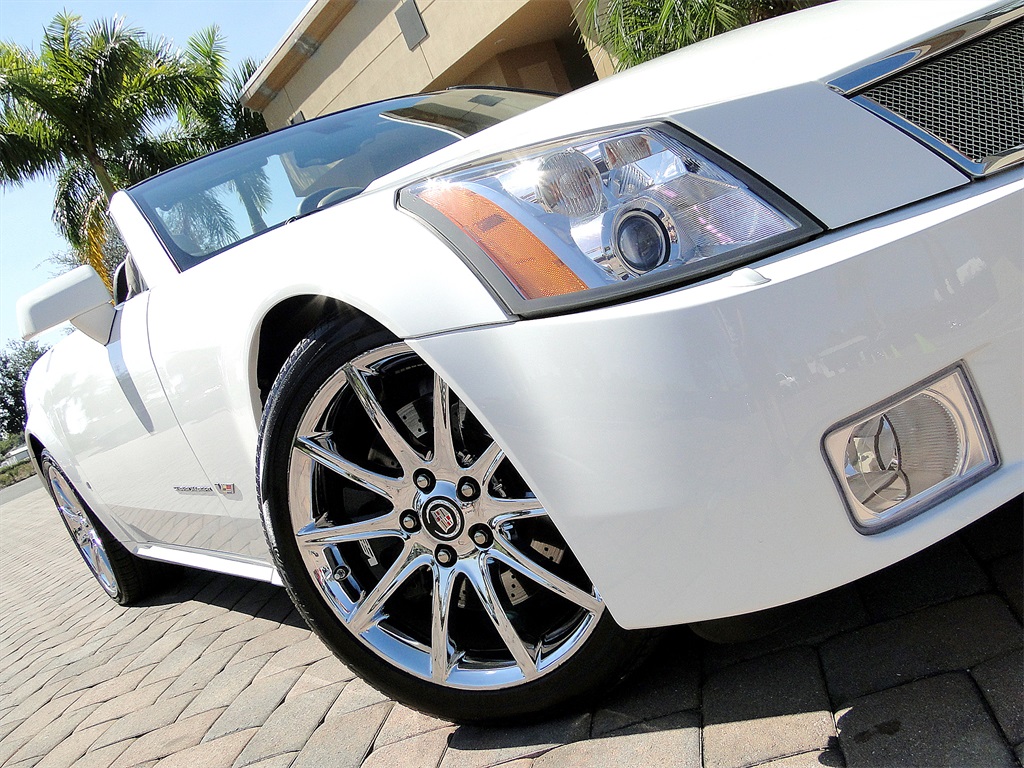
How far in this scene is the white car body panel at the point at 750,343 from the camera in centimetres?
128

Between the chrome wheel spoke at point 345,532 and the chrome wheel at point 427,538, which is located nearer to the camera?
the chrome wheel at point 427,538

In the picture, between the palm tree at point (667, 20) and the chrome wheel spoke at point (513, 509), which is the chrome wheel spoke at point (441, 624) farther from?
the palm tree at point (667, 20)

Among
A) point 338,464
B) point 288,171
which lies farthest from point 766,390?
point 288,171

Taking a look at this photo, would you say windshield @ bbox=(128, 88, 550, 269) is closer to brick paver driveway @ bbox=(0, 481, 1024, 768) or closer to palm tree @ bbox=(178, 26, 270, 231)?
brick paver driveway @ bbox=(0, 481, 1024, 768)

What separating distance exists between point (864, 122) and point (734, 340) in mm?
445

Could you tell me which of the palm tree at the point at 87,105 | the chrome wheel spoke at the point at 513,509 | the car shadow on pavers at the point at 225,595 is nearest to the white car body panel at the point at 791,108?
the chrome wheel spoke at the point at 513,509

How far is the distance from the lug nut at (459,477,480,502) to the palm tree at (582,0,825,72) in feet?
17.1

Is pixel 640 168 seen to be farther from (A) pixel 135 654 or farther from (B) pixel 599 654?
(A) pixel 135 654

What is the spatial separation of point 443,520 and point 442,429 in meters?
0.20

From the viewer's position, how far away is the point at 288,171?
2912 millimetres

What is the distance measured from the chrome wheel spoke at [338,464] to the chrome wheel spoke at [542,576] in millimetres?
266

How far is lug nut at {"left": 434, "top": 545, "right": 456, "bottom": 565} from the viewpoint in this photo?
1.83m

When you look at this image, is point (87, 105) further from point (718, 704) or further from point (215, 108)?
point (718, 704)

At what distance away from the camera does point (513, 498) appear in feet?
5.58
